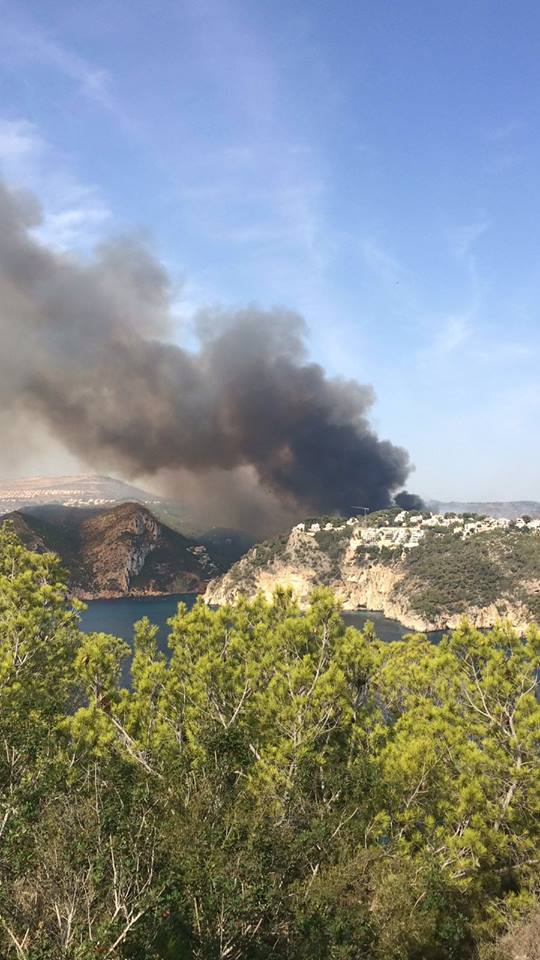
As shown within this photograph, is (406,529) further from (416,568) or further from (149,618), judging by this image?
(149,618)

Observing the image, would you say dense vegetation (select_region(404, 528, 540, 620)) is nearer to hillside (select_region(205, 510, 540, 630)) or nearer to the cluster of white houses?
hillside (select_region(205, 510, 540, 630))

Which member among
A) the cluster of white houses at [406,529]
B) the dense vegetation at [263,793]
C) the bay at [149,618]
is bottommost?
the bay at [149,618]

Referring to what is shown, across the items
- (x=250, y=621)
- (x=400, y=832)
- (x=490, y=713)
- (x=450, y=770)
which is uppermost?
(x=250, y=621)

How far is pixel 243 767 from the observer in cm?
1580

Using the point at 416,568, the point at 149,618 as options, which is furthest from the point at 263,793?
the point at 416,568

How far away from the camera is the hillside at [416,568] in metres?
128

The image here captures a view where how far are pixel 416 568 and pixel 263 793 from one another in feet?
482

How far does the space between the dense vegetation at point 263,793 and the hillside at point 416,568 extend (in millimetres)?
95300

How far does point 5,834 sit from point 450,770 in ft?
39.0

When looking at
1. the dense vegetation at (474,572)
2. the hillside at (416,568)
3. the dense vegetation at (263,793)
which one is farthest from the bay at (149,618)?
the dense vegetation at (263,793)

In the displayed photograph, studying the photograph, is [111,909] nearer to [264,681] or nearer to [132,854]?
[132,854]

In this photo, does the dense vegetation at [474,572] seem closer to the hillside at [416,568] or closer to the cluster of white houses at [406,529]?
the hillside at [416,568]

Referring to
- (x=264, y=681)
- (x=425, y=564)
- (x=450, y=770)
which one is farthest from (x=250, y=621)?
(x=425, y=564)

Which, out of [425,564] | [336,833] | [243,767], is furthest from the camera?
[425,564]
